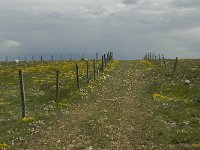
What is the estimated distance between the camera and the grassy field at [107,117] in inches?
1034

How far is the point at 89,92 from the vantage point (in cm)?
4856

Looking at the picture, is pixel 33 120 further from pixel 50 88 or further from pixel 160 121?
pixel 50 88

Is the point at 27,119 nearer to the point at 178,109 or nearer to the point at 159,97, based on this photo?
the point at 178,109

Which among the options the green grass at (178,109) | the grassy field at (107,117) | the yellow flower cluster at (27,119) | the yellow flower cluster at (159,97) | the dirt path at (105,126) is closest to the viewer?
the dirt path at (105,126)

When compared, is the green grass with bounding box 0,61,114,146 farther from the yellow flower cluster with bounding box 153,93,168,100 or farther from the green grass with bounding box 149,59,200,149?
the green grass with bounding box 149,59,200,149

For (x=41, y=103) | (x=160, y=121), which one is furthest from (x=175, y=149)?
(x=41, y=103)

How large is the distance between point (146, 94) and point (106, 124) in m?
17.0

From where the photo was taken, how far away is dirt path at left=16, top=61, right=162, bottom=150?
84.5 ft

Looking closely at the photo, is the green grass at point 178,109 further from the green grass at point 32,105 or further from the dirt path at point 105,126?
the green grass at point 32,105

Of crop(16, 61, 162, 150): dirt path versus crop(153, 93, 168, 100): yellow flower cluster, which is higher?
crop(153, 93, 168, 100): yellow flower cluster

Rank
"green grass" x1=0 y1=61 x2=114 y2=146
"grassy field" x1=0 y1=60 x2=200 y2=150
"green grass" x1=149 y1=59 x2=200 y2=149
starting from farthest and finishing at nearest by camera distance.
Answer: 1. "green grass" x1=0 y1=61 x2=114 y2=146
2. "green grass" x1=149 y1=59 x2=200 y2=149
3. "grassy field" x1=0 y1=60 x2=200 y2=150

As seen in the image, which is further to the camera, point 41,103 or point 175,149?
point 41,103

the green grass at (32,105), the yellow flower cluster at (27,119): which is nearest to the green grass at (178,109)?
the green grass at (32,105)

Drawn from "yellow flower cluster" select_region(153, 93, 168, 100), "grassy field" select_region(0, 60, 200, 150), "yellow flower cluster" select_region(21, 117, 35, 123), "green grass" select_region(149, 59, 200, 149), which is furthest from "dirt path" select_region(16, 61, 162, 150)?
"yellow flower cluster" select_region(21, 117, 35, 123)
